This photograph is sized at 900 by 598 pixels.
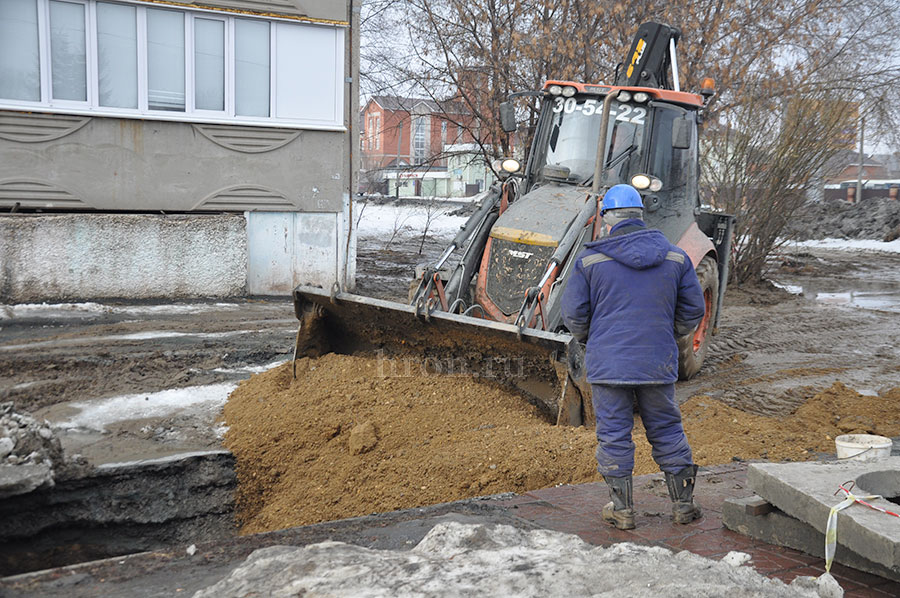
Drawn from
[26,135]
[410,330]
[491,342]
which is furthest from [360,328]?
[26,135]

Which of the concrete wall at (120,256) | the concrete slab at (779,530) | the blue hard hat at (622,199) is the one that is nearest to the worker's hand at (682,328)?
the blue hard hat at (622,199)

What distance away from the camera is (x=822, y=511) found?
3711 mm

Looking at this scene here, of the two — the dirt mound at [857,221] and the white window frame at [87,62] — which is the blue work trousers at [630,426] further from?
the dirt mound at [857,221]

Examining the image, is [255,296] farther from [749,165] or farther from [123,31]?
[749,165]

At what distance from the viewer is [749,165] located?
51.8ft

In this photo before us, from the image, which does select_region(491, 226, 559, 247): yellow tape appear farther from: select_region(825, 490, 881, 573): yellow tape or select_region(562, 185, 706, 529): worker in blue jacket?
select_region(825, 490, 881, 573): yellow tape

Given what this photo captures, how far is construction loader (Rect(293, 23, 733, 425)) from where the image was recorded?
6.59 m

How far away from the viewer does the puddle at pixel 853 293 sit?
1473cm

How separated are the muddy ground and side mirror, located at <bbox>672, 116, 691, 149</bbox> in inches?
99.4

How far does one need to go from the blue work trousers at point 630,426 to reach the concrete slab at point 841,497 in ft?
1.47

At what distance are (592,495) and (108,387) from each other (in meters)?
4.88

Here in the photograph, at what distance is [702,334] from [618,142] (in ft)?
8.80

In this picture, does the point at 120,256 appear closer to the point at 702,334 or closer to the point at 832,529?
the point at 702,334

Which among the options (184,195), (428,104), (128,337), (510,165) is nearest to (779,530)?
(510,165)
